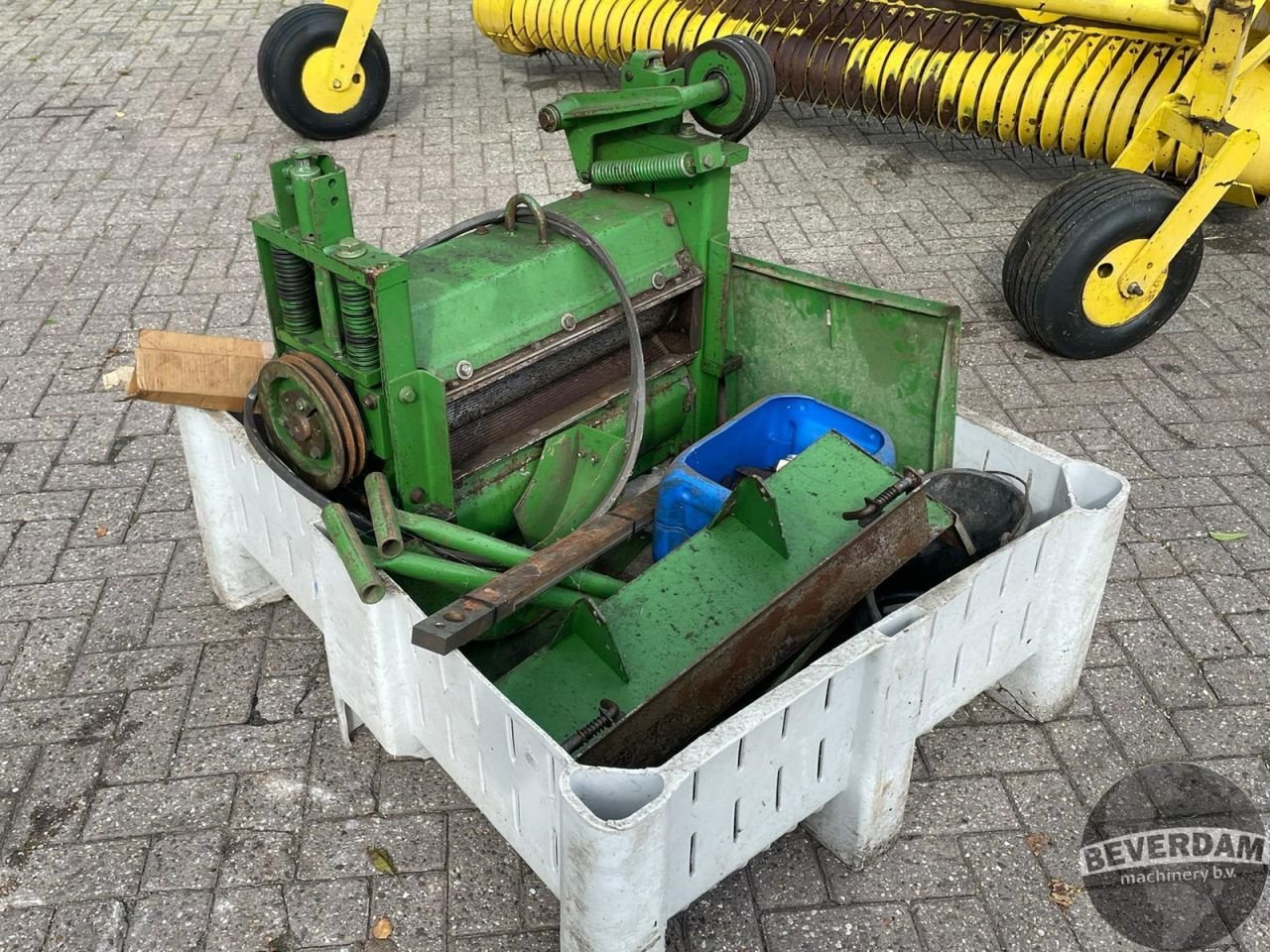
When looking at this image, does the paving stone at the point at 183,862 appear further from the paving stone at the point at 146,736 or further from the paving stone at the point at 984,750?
the paving stone at the point at 984,750

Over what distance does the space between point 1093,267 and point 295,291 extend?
9.91 ft

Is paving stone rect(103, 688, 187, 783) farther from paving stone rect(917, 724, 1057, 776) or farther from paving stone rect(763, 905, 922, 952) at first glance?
paving stone rect(917, 724, 1057, 776)

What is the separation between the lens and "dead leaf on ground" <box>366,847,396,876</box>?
2484 mm

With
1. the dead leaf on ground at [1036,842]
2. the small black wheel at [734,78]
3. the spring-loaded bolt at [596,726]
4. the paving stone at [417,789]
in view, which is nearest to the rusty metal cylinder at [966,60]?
the small black wheel at [734,78]

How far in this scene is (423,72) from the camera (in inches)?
299

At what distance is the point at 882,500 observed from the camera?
7.97 ft

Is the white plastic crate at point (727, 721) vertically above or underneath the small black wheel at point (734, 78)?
underneath

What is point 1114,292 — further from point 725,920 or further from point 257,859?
point 257,859

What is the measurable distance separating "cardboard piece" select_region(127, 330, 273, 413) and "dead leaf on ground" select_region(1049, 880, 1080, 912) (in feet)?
6.97

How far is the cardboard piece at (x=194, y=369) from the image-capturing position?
2.63 m

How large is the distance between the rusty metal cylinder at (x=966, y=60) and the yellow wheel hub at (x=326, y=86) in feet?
4.30

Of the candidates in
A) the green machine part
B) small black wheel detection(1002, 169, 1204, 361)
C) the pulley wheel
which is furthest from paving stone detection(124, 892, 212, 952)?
small black wheel detection(1002, 169, 1204, 361)

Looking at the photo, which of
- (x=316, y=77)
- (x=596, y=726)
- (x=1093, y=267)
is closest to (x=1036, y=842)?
(x=596, y=726)

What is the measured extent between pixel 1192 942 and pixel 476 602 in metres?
1.62
